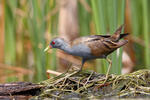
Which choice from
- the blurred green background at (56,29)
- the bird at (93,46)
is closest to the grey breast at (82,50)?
the bird at (93,46)

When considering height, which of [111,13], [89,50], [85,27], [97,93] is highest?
[85,27]

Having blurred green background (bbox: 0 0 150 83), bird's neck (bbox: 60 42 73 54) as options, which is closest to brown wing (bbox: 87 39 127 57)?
bird's neck (bbox: 60 42 73 54)

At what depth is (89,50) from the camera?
3.88 m

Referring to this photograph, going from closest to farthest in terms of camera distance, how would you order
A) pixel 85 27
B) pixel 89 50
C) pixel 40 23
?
pixel 89 50
pixel 40 23
pixel 85 27

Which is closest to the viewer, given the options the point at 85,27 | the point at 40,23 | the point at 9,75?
the point at 40,23

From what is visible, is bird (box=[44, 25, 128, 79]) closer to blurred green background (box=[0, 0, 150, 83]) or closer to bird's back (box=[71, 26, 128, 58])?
bird's back (box=[71, 26, 128, 58])

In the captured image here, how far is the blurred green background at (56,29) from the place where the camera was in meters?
4.50

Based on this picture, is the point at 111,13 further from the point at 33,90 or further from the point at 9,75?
the point at 9,75

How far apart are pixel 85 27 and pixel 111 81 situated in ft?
12.1

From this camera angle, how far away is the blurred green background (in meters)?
4.50

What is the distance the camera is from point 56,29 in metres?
6.52

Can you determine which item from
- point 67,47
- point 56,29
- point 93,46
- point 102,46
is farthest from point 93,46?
point 56,29

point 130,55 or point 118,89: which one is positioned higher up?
point 130,55

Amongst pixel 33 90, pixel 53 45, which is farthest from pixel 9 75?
pixel 33 90
